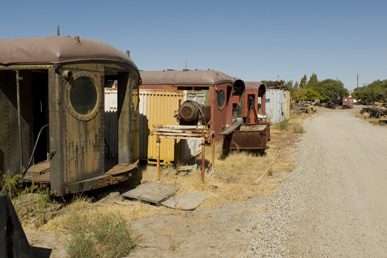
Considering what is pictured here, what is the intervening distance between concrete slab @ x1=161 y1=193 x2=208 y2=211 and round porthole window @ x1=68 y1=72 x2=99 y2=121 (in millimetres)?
2551

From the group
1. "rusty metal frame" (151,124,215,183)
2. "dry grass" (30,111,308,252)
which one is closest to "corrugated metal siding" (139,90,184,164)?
"dry grass" (30,111,308,252)

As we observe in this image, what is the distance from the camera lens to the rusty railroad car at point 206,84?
45.6 feet

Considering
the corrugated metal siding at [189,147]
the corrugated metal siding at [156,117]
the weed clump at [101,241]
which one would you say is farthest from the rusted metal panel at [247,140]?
the weed clump at [101,241]

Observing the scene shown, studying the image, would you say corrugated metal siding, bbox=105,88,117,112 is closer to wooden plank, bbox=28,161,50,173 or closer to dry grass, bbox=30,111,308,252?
dry grass, bbox=30,111,308,252

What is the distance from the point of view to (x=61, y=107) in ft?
19.3

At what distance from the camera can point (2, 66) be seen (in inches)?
236

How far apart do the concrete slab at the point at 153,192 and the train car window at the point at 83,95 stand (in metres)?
2.23

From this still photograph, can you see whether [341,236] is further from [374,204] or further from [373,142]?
[373,142]

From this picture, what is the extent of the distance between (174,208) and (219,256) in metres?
2.22

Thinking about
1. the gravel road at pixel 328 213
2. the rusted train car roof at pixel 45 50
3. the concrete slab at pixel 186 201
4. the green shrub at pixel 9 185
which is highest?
the rusted train car roof at pixel 45 50

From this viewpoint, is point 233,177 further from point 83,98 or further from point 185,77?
point 185,77

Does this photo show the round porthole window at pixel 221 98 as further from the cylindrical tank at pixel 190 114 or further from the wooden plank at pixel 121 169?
the wooden plank at pixel 121 169

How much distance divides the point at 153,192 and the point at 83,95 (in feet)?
9.28

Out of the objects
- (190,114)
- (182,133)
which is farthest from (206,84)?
(182,133)
